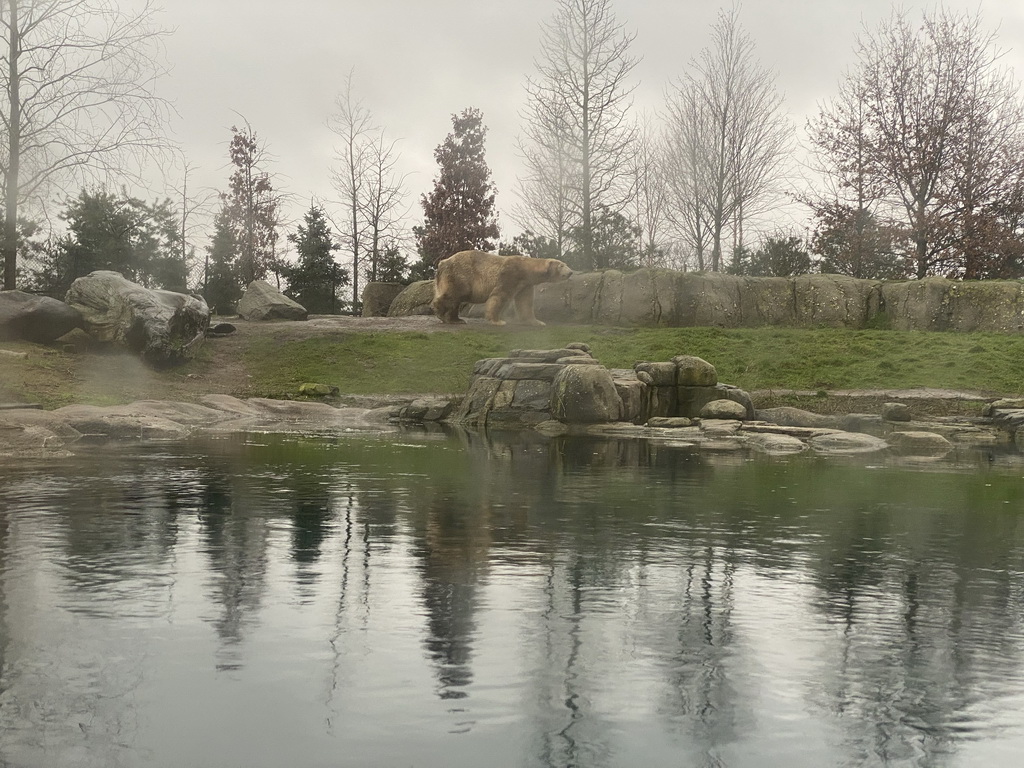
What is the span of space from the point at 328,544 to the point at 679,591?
2602mm

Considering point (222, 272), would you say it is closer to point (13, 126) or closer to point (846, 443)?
point (13, 126)

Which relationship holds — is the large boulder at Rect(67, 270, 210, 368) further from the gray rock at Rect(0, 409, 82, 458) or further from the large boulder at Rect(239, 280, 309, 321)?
the gray rock at Rect(0, 409, 82, 458)

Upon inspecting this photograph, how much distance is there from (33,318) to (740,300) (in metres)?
19.4

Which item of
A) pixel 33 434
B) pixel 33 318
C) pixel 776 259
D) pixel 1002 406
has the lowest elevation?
pixel 33 434

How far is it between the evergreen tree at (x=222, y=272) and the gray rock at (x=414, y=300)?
811 centimetres

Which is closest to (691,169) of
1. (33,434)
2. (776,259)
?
(776,259)

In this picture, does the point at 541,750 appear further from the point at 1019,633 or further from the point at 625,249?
the point at 625,249

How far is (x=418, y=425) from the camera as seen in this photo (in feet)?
70.5

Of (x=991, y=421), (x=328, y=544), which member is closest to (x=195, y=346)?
(x=991, y=421)

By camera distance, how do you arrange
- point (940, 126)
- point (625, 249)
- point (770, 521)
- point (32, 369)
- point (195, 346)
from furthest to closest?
point (625, 249) < point (940, 126) < point (195, 346) < point (32, 369) < point (770, 521)

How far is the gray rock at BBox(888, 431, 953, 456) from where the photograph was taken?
1739 centimetres

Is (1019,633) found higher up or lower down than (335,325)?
lower down

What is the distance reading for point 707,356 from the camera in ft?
91.9

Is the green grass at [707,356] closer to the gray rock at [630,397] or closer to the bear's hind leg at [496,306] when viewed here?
the bear's hind leg at [496,306]
